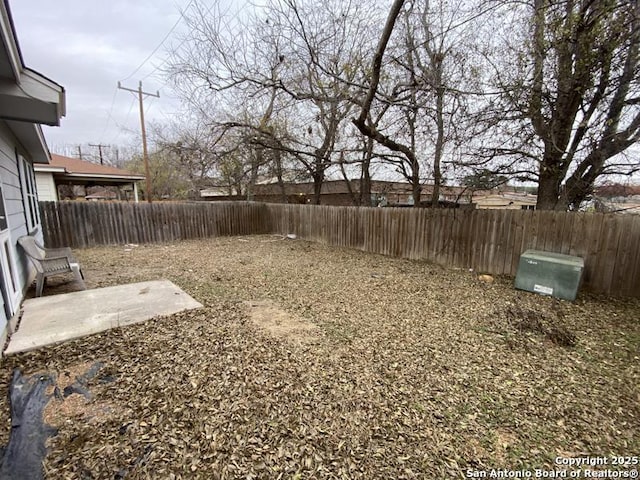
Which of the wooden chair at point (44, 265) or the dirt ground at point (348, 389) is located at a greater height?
the wooden chair at point (44, 265)

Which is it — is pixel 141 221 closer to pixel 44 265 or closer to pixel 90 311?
pixel 44 265

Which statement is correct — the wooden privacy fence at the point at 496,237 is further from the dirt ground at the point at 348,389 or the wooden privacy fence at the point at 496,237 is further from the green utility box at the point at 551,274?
the dirt ground at the point at 348,389

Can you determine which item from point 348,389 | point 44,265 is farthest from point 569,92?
point 44,265

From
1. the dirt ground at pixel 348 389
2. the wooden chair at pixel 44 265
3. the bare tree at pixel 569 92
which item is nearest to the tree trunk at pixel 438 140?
the bare tree at pixel 569 92

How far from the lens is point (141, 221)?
9.22 m

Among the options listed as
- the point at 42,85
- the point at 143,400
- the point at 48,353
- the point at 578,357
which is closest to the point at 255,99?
the point at 42,85

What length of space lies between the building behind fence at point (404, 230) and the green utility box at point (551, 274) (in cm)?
44

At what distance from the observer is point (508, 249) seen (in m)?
5.25

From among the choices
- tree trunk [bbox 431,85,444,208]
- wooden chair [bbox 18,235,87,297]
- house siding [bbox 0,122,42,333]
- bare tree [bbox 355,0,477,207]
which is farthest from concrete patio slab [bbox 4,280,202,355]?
tree trunk [bbox 431,85,444,208]

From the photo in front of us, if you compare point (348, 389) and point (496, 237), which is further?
point (496, 237)

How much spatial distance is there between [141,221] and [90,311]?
6980mm

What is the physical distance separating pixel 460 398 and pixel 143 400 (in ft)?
7.27

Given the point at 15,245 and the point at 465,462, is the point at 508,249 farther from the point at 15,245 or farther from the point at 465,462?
the point at 15,245

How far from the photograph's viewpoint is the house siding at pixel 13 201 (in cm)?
359
